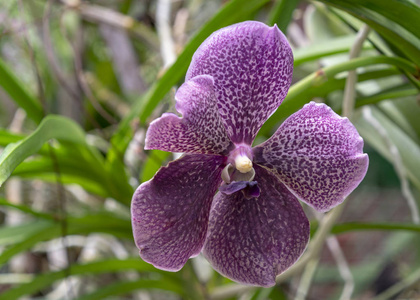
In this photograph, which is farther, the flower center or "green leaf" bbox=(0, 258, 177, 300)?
"green leaf" bbox=(0, 258, 177, 300)

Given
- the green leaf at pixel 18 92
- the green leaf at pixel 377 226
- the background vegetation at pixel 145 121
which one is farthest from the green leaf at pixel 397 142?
the green leaf at pixel 18 92

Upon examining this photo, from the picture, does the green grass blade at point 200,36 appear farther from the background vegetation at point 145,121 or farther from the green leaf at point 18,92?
the green leaf at point 18,92

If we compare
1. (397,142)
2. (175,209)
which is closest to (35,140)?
(175,209)

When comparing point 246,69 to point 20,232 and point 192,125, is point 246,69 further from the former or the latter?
point 20,232

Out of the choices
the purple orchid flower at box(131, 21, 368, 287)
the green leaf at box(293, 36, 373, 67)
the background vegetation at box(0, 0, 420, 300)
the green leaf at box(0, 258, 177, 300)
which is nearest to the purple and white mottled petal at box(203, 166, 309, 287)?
the purple orchid flower at box(131, 21, 368, 287)

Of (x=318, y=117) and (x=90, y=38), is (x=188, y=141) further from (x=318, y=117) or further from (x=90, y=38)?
(x=90, y=38)

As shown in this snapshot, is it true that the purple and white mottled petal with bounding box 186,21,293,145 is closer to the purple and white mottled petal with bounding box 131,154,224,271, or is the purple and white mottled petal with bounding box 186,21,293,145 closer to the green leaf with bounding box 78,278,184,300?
the purple and white mottled petal with bounding box 131,154,224,271
